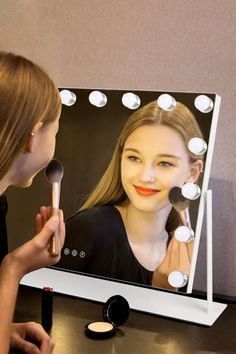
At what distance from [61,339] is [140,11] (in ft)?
2.71

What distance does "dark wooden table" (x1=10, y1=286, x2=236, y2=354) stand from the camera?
3.16 feet

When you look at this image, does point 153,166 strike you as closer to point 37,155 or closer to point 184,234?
point 184,234

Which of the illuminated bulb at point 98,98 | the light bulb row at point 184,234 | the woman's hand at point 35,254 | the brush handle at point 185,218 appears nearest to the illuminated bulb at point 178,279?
the light bulb row at point 184,234

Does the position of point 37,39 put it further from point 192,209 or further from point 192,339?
point 192,339

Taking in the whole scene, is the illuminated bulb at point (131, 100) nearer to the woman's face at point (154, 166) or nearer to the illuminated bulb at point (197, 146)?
the woman's face at point (154, 166)

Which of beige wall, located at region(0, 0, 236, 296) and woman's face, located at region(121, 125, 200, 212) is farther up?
beige wall, located at region(0, 0, 236, 296)

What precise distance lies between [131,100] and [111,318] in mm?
491

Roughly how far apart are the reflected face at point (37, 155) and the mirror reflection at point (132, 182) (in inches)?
14.2

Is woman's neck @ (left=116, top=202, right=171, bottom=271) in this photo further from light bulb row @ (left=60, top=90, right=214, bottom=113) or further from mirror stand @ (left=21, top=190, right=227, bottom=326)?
light bulb row @ (left=60, top=90, right=214, bottom=113)

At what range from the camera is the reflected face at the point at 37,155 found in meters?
0.82

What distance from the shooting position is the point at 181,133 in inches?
45.2

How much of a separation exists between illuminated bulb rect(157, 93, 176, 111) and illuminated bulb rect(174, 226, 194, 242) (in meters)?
0.27

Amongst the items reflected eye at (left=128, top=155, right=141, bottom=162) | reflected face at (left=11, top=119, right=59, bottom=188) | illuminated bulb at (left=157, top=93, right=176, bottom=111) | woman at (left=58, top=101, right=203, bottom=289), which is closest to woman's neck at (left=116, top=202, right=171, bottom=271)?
woman at (left=58, top=101, right=203, bottom=289)

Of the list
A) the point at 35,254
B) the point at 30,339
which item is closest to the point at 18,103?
the point at 35,254
